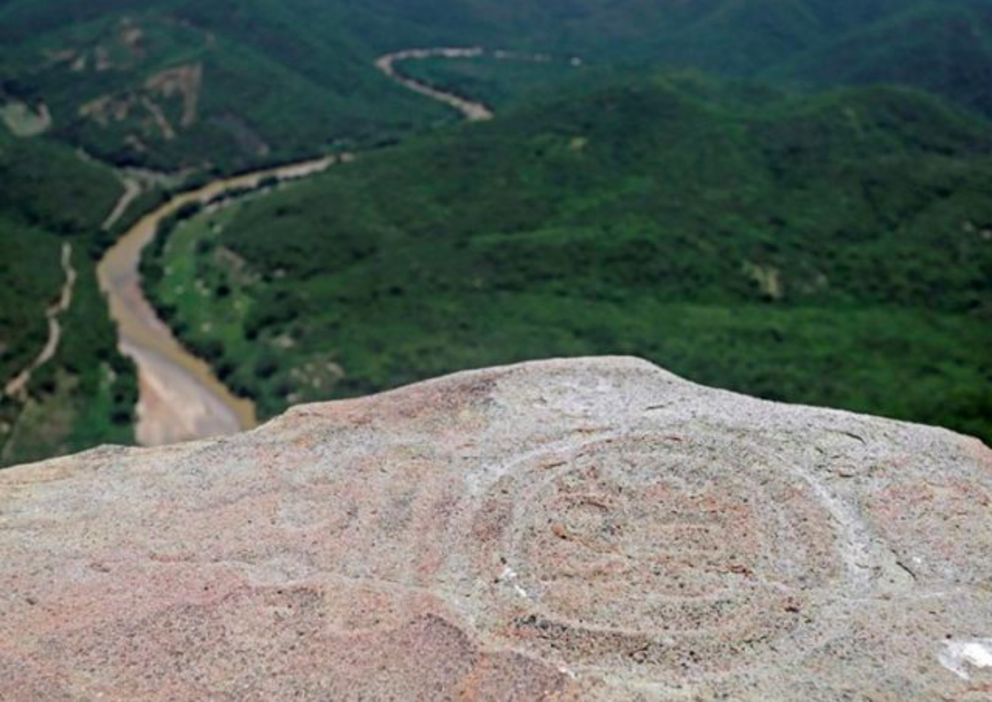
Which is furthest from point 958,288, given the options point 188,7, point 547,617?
point 188,7

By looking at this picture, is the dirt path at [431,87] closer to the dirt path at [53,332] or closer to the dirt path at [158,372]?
the dirt path at [158,372]

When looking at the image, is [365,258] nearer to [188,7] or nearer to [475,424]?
[475,424]

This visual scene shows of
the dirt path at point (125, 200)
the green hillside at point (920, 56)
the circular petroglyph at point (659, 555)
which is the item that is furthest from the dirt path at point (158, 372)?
the green hillside at point (920, 56)

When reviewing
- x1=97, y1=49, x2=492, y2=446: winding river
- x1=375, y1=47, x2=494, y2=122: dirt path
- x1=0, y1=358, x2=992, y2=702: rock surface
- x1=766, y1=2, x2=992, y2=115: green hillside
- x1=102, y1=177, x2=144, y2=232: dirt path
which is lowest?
x1=375, y1=47, x2=494, y2=122: dirt path

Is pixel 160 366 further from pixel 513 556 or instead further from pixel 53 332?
pixel 513 556

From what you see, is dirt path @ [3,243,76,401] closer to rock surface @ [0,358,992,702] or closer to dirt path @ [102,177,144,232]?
dirt path @ [102,177,144,232]

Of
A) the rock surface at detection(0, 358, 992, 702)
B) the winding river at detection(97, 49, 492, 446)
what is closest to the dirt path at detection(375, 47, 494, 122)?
the winding river at detection(97, 49, 492, 446)

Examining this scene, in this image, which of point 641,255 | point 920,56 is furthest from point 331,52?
point 641,255
